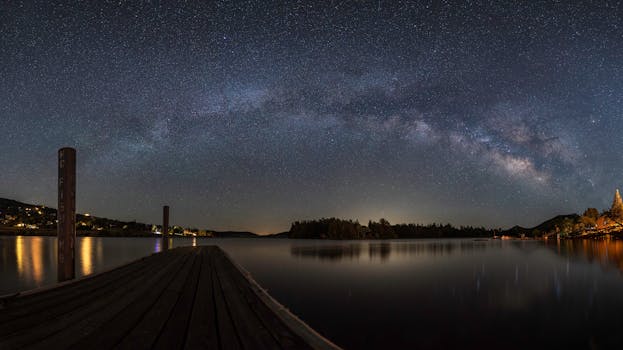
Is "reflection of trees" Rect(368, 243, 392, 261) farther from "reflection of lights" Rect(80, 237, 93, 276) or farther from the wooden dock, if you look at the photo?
the wooden dock

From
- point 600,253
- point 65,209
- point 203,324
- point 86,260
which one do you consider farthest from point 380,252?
point 203,324

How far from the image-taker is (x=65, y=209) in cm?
1207

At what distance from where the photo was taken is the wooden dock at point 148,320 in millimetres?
5523

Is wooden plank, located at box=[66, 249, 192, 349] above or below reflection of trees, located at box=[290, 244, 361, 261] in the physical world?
above

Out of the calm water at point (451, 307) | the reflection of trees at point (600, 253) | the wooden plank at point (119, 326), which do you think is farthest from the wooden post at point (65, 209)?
the reflection of trees at point (600, 253)

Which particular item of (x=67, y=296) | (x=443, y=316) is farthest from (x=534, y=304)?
(x=67, y=296)

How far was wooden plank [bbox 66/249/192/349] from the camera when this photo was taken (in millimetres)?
5418

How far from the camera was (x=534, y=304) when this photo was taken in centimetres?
1658

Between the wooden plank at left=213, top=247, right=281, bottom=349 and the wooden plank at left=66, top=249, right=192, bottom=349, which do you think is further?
the wooden plank at left=213, top=247, right=281, bottom=349

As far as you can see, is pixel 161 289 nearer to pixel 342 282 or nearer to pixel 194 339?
pixel 194 339

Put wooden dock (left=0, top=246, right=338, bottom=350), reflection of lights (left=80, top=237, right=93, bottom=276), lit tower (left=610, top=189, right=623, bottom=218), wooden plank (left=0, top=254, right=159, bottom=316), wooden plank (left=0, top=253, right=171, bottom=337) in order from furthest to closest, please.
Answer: lit tower (left=610, top=189, right=623, bottom=218) → reflection of lights (left=80, top=237, right=93, bottom=276) → wooden plank (left=0, top=254, right=159, bottom=316) → wooden plank (left=0, top=253, right=171, bottom=337) → wooden dock (left=0, top=246, right=338, bottom=350)

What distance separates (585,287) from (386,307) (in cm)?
1475

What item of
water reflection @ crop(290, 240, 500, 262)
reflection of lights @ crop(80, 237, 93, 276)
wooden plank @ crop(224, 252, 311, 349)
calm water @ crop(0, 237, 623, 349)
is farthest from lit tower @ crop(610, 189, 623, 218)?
wooden plank @ crop(224, 252, 311, 349)

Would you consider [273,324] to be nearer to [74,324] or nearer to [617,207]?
[74,324]
